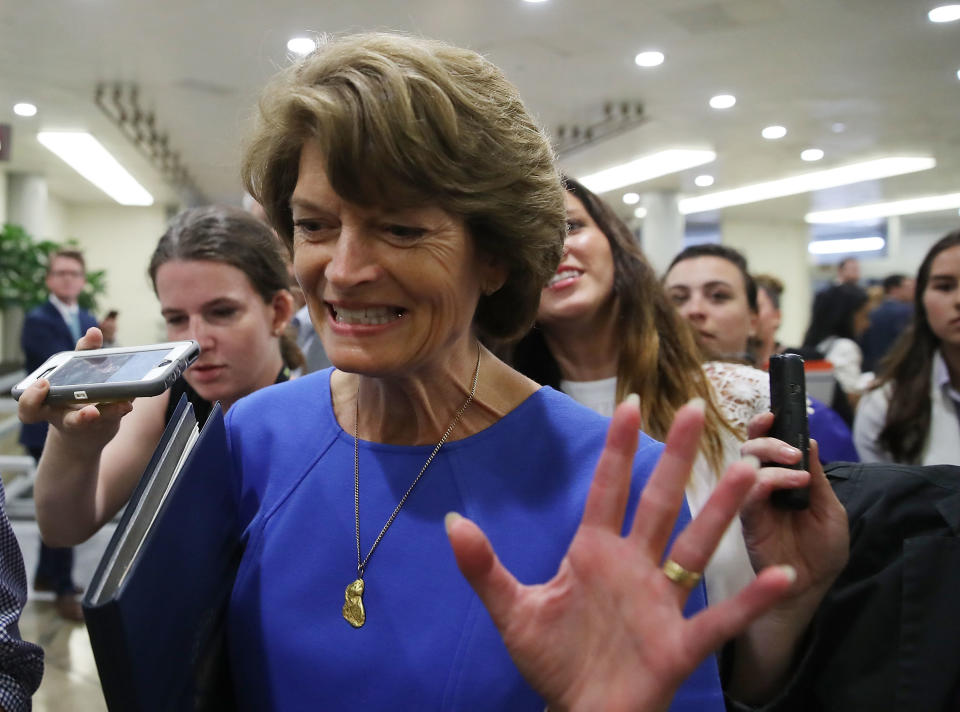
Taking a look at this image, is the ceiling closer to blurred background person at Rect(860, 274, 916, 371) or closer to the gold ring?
blurred background person at Rect(860, 274, 916, 371)

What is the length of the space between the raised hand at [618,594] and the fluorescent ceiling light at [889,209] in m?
15.3

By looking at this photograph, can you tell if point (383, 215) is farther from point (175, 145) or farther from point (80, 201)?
point (80, 201)

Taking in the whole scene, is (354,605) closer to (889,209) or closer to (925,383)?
(925,383)

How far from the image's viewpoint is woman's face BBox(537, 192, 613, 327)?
1978mm

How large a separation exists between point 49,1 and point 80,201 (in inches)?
427

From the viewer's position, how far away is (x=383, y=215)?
3.14ft

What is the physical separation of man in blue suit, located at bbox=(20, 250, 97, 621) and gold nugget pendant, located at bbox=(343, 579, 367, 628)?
3.82 metres

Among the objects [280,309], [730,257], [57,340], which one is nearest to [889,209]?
[730,257]

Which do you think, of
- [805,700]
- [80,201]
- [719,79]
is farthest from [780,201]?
[805,700]

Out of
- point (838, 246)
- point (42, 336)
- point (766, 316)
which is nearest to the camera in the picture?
point (766, 316)

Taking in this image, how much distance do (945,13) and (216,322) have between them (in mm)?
6255

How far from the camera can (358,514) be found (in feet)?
3.49

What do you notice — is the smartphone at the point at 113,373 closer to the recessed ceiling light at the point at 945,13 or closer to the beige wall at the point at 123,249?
the recessed ceiling light at the point at 945,13

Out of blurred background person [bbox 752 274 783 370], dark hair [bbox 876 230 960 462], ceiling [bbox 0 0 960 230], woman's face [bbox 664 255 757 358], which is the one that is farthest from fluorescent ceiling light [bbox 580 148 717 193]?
dark hair [bbox 876 230 960 462]
